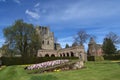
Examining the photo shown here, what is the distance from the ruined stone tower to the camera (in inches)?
2982

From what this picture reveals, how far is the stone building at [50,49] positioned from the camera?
206 ft

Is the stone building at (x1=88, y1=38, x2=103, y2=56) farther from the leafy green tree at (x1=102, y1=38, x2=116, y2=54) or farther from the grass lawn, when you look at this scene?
the grass lawn

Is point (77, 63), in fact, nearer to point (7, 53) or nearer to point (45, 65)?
point (45, 65)

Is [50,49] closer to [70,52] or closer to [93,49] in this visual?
[70,52]

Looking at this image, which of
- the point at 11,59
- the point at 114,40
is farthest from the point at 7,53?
the point at 114,40

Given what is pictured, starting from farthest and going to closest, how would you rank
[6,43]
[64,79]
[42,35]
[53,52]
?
[42,35], [53,52], [6,43], [64,79]

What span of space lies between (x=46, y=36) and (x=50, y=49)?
257 inches

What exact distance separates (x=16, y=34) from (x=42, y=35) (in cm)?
2061

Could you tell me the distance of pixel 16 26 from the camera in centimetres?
5684

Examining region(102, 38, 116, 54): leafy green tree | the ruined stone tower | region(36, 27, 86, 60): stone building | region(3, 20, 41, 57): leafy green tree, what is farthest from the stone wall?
region(102, 38, 116, 54): leafy green tree

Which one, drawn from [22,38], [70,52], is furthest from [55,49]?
[22,38]

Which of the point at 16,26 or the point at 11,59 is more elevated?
the point at 16,26

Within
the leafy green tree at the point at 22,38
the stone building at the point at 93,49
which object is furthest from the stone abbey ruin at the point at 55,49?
the leafy green tree at the point at 22,38

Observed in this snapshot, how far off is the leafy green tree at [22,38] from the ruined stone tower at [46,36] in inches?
655
